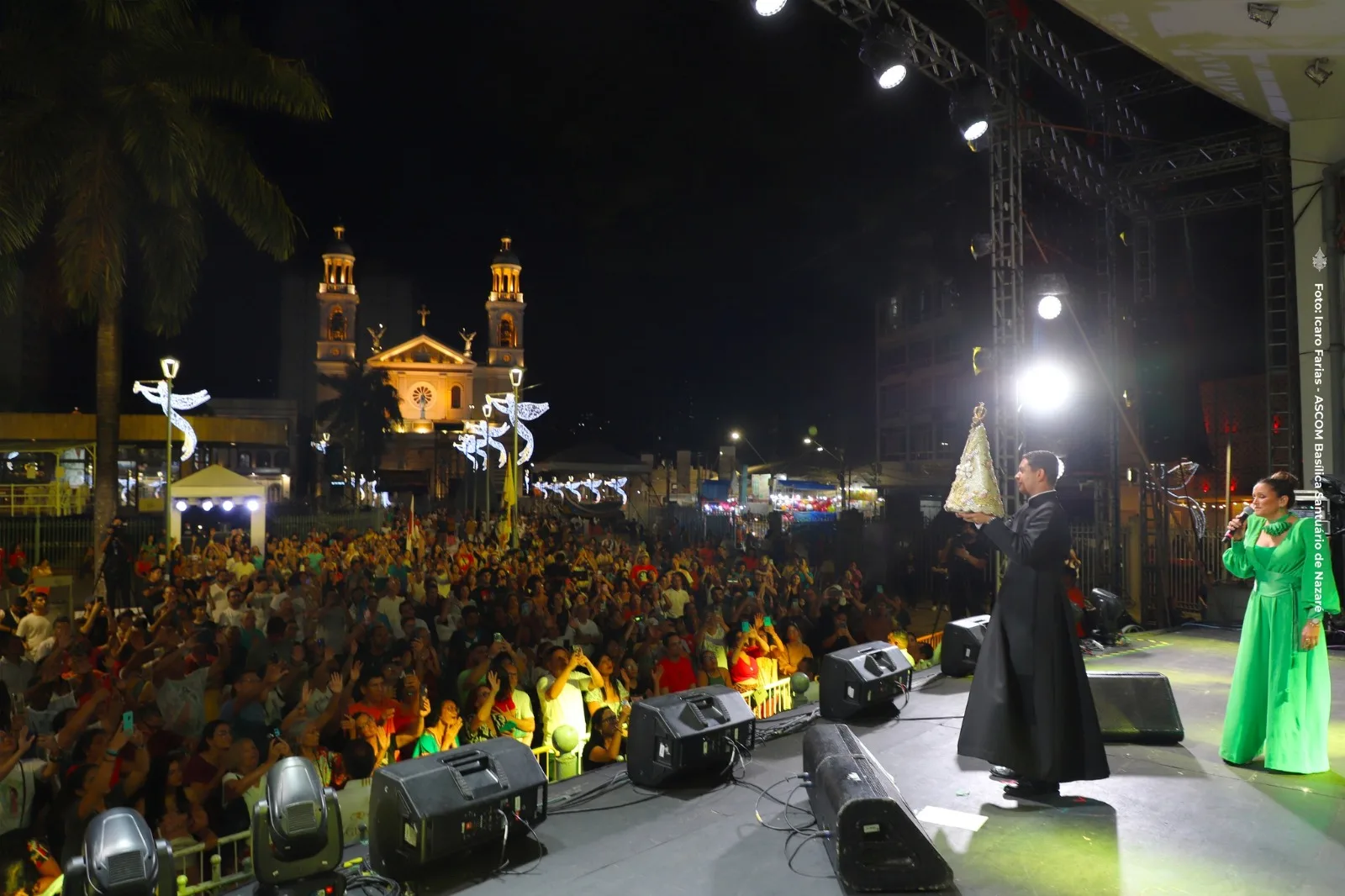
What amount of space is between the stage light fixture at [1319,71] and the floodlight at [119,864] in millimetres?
8841

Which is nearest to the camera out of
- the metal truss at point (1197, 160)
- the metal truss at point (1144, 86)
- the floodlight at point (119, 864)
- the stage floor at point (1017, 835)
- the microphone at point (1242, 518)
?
the floodlight at point (119, 864)

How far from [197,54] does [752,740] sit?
12107 mm

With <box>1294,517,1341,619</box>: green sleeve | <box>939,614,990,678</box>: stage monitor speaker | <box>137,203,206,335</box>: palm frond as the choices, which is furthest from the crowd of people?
<box>1294,517,1341,619</box>: green sleeve

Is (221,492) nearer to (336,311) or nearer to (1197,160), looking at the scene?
(1197,160)

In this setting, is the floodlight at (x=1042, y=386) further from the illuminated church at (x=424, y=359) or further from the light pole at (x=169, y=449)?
the illuminated church at (x=424, y=359)

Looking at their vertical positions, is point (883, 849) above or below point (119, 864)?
below

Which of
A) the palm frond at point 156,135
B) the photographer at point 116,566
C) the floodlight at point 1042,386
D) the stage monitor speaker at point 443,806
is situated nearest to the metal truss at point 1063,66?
the floodlight at point 1042,386

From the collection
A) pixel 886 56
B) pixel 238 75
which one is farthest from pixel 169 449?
pixel 886 56

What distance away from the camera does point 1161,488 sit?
438 inches

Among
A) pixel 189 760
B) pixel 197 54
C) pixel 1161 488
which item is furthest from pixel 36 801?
pixel 1161 488

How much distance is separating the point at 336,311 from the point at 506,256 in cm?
1268

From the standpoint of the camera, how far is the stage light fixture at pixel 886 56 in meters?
7.62

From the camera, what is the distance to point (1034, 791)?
158 inches

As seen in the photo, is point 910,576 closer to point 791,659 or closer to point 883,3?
point 791,659
